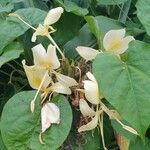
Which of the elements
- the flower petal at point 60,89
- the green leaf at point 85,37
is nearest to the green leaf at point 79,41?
the green leaf at point 85,37

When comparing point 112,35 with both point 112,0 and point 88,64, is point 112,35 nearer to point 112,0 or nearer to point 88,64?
point 88,64

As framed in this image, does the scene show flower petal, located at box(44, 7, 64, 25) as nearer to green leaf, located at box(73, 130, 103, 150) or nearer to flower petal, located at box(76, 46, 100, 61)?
flower petal, located at box(76, 46, 100, 61)

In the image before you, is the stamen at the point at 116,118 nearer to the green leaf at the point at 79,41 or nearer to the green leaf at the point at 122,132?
the green leaf at the point at 122,132

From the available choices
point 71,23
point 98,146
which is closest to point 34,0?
point 71,23

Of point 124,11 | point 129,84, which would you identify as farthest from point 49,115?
point 124,11

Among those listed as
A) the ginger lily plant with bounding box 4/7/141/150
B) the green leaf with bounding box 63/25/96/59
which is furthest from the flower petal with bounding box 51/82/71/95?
the green leaf with bounding box 63/25/96/59

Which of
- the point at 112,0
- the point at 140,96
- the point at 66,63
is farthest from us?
the point at 112,0
